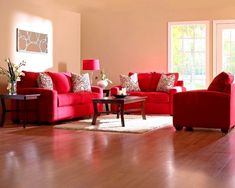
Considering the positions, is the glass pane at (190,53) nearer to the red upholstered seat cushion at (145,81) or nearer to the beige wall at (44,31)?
the red upholstered seat cushion at (145,81)

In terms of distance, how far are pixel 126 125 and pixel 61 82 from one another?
194cm

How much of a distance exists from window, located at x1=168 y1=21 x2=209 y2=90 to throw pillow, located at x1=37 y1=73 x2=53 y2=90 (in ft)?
10.5

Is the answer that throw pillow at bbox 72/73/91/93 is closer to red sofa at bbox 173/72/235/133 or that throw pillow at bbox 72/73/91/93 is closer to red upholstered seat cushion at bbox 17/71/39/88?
red upholstered seat cushion at bbox 17/71/39/88

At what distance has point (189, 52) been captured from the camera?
31.4 ft

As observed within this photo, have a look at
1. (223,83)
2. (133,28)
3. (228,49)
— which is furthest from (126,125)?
(133,28)

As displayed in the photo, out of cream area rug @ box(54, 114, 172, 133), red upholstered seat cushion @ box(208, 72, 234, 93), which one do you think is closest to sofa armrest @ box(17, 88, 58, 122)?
cream area rug @ box(54, 114, 172, 133)

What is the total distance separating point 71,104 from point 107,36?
323 centimetres

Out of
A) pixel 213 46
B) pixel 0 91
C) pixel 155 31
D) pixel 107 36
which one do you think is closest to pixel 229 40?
pixel 213 46

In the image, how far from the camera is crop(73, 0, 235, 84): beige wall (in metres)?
9.23

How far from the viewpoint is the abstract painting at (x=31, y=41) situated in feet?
26.4

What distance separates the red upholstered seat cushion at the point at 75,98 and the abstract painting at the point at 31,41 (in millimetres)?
1431

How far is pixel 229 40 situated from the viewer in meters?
9.18

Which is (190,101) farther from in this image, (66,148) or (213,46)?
(213,46)

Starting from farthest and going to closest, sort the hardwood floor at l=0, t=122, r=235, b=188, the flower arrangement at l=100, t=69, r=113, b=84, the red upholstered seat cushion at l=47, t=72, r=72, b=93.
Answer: the flower arrangement at l=100, t=69, r=113, b=84, the red upholstered seat cushion at l=47, t=72, r=72, b=93, the hardwood floor at l=0, t=122, r=235, b=188
